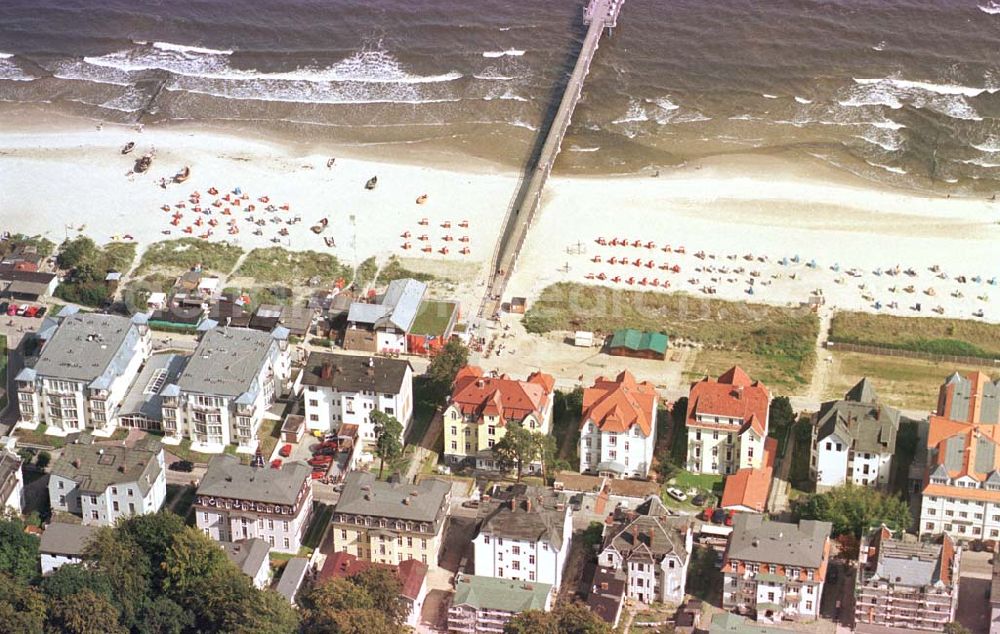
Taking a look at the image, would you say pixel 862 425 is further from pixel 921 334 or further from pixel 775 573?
pixel 921 334

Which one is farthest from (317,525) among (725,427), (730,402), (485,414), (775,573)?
(775,573)

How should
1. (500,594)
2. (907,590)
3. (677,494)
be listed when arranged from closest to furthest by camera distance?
1. (907,590)
2. (500,594)
3. (677,494)

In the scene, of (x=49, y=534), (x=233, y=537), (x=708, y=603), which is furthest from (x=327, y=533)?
(x=708, y=603)

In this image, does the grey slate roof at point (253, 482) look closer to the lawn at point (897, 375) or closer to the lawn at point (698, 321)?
the lawn at point (698, 321)

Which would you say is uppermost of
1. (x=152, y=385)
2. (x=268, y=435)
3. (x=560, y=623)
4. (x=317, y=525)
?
(x=152, y=385)

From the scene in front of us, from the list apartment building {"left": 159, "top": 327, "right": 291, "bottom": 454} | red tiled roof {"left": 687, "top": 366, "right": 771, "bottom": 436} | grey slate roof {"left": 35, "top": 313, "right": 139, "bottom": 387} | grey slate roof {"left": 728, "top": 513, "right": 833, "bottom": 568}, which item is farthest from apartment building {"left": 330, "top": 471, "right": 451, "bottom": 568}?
grey slate roof {"left": 35, "top": 313, "right": 139, "bottom": 387}

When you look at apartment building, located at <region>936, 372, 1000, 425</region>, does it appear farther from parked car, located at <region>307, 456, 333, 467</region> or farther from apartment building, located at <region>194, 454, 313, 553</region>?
apartment building, located at <region>194, 454, 313, 553</region>

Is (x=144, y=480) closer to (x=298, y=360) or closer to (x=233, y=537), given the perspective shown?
(x=233, y=537)
